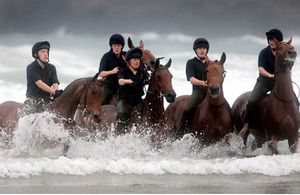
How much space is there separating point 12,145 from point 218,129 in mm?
4248

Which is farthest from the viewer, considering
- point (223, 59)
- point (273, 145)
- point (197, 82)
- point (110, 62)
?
point (110, 62)

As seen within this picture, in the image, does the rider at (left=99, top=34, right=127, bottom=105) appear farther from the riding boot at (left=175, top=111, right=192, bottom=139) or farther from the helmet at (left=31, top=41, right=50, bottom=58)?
the riding boot at (left=175, top=111, right=192, bottom=139)

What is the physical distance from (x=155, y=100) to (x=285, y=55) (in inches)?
103

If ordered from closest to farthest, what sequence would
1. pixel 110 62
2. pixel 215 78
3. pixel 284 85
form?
pixel 215 78 → pixel 284 85 → pixel 110 62

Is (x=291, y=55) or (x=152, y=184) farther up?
(x=291, y=55)

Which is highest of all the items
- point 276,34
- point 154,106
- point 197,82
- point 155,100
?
point 276,34

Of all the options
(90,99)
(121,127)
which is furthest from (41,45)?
(121,127)

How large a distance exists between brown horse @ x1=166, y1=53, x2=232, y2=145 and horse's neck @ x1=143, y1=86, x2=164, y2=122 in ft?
3.21

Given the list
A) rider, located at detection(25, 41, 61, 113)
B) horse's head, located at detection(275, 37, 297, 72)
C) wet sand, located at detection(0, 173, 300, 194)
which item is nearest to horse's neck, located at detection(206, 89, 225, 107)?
horse's head, located at detection(275, 37, 297, 72)

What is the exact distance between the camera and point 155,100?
37.7 feet

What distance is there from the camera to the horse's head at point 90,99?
1161 cm

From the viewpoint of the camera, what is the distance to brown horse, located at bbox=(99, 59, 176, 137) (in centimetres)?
1119

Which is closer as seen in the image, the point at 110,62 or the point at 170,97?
the point at 170,97

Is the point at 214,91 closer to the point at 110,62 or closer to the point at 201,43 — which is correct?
the point at 201,43
